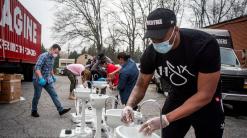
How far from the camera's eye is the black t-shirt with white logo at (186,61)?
2801mm

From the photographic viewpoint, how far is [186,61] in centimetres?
291

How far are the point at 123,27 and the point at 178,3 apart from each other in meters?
6.67

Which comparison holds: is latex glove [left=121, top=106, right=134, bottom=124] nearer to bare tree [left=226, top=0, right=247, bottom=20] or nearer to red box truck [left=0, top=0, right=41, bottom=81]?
red box truck [left=0, top=0, right=41, bottom=81]

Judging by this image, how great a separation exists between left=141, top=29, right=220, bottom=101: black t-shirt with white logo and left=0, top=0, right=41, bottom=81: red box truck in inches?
376

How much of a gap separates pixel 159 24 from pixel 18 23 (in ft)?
43.8

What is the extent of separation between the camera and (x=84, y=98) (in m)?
6.37

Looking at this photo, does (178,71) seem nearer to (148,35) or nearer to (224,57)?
(148,35)

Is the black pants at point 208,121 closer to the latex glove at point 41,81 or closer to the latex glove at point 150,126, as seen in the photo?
the latex glove at point 150,126

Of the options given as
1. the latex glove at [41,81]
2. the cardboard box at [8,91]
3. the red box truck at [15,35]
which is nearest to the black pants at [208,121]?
the latex glove at [41,81]

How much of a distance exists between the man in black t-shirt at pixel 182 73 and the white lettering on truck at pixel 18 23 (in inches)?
383

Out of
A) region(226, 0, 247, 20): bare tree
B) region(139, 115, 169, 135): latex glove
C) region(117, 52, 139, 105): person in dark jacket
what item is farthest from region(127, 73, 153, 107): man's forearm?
region(226, 0, 247, 20): bare tree

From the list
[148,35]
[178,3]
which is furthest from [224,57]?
[178,3]

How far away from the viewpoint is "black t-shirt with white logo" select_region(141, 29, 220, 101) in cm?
280

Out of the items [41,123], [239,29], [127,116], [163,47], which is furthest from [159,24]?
[239,29]
